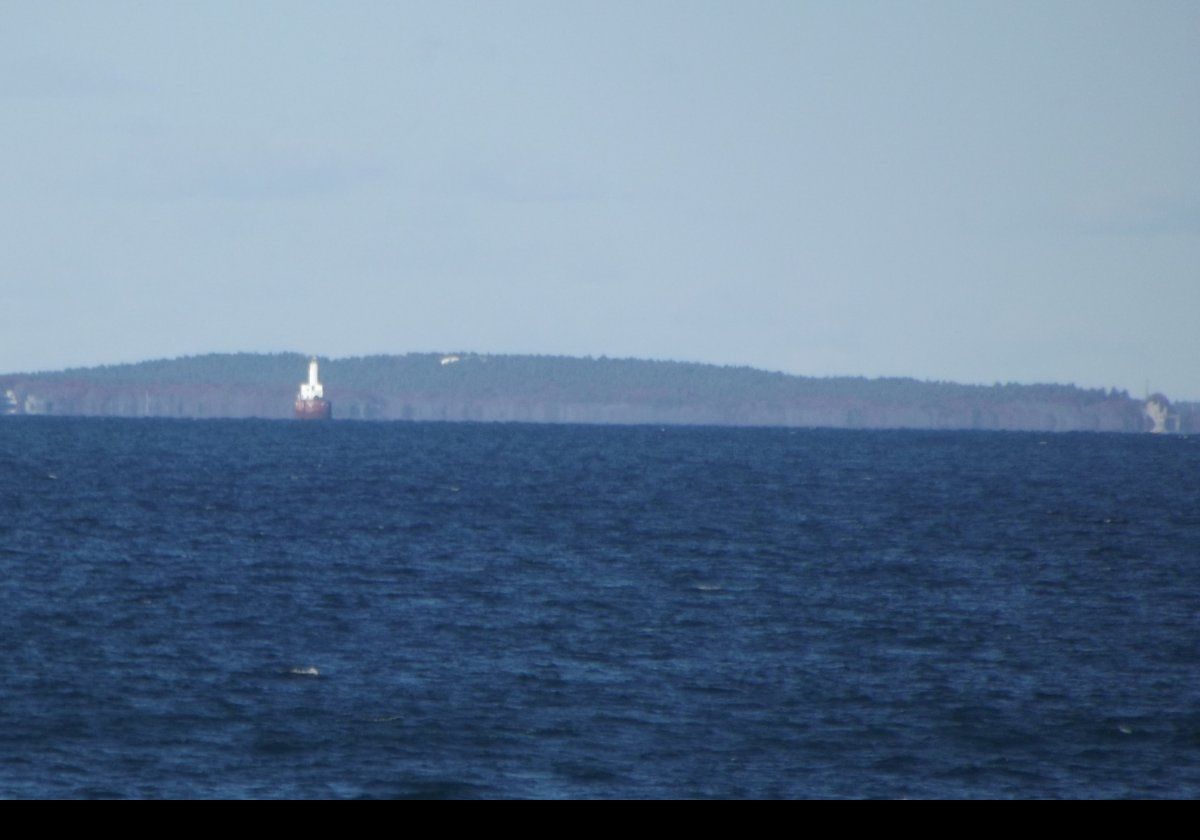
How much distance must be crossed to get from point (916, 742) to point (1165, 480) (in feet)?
305

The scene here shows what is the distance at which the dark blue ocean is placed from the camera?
1905 cm

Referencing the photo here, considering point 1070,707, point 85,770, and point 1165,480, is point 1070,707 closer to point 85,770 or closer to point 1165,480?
point 85,770

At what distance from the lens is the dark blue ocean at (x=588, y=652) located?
62.5ft

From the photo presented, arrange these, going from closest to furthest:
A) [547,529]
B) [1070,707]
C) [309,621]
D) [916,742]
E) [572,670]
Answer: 1. [916,742]
2. [1070,707]
3. [572,670]
4. [309,621]
5. [547,529]

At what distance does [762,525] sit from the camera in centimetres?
5909

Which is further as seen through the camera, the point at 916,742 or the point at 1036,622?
the point at 1036,622

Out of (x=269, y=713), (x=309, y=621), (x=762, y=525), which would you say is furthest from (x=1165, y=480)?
(x=269, y=713)

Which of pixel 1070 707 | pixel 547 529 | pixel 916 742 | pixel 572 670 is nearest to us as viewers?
pixel 916 742

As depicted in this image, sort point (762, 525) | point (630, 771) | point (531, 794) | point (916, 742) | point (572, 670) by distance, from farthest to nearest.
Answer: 1. point (762, 525)
2. point (572, 670)
3. point (916, 742)
4. point (630, 771)
5. point (531, 794)

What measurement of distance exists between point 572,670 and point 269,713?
231 inches

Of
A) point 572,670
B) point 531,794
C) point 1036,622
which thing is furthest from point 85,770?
point 1036,622

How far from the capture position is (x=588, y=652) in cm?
2773

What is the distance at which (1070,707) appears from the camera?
23.5m

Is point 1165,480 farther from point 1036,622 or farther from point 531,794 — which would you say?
point 531,794
